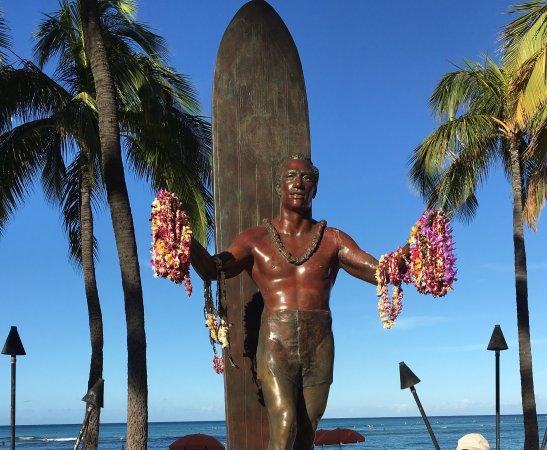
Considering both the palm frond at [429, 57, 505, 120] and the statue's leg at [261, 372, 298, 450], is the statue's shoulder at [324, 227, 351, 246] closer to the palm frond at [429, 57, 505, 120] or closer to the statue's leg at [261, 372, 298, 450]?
the statue's leg at [261, 372, 298, 450]

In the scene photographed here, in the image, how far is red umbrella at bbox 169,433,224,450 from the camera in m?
23.7

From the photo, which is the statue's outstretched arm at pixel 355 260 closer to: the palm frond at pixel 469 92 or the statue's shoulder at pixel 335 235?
the statue's shoulder at pixel 335 235

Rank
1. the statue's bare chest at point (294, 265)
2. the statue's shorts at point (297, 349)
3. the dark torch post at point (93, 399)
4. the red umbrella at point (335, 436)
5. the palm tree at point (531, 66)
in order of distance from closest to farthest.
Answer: the statue's shorts at point (297, 349) < the statue's bare chest at point (294, 265) < the dark torch post at point (93, 399) < the palm tree at point (531, 66) < the red umbrella at point (335, 436)

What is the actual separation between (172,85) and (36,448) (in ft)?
184

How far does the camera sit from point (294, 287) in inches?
206

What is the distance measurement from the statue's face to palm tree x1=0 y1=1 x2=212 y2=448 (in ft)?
30.4

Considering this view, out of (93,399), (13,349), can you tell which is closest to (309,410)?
(93,399)

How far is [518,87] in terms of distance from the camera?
49.5ft

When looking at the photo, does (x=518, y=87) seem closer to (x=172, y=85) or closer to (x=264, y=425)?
(x=172, y=85)

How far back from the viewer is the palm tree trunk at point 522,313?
53.4 ft

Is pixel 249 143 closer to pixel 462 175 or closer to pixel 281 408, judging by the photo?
pixel 281 408

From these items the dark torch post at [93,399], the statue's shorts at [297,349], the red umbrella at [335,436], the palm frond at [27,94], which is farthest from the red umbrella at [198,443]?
Result: the statue's shorts at [297,349]

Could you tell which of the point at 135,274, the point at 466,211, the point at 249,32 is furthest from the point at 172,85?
the point at 249,32

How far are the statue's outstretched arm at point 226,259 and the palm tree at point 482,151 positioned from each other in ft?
39.4
